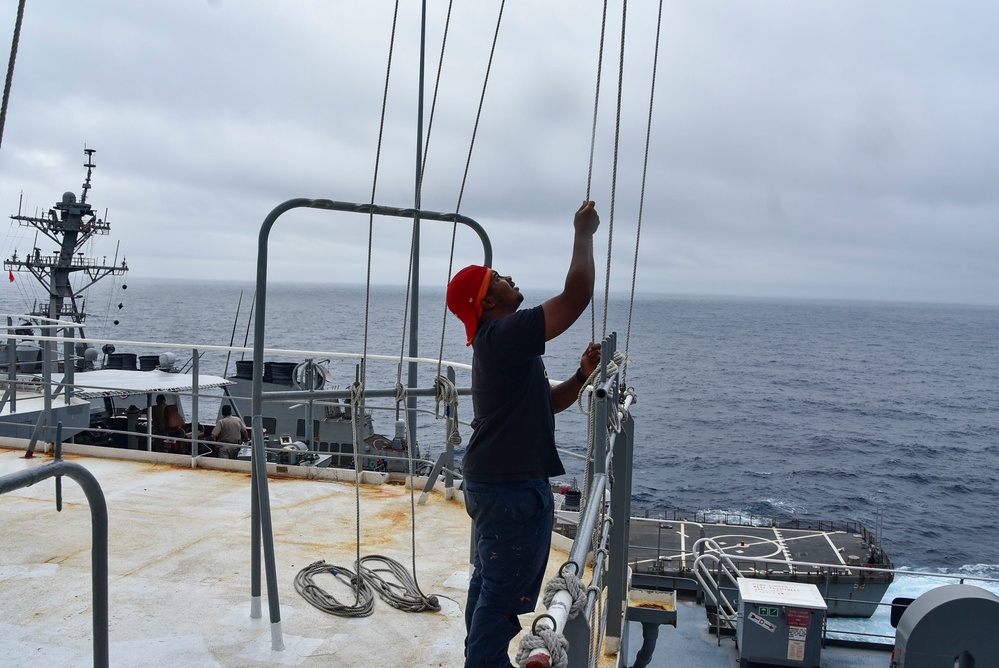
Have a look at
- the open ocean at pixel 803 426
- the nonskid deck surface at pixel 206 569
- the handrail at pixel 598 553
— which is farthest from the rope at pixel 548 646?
the nonskid deck surface at pixel 206 569

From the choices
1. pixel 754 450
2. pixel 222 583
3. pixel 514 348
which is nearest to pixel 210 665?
pixel 222 583

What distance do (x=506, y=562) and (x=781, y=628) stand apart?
7.04 m

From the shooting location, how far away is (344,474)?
22.0 feet

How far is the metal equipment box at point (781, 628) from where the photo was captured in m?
8.26

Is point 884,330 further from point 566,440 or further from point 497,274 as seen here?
point 497,274

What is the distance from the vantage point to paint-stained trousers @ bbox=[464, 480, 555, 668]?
2.54 m

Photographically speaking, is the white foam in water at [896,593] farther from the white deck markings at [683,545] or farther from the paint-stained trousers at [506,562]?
the paint-stained trousers at [506,562]

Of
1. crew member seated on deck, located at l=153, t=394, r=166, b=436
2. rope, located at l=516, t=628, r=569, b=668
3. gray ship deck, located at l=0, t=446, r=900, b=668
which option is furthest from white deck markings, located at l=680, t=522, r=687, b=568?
rope, located at l=516, t=628, r=569, b=668

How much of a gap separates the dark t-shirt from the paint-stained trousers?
0.21ft

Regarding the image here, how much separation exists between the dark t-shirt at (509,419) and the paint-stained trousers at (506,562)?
2.6 inches

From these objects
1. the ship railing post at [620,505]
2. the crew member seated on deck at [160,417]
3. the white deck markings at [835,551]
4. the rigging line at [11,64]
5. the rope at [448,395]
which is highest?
the rigging line at [11,64]

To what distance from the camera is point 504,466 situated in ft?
8.36

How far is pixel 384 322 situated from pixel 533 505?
128 m

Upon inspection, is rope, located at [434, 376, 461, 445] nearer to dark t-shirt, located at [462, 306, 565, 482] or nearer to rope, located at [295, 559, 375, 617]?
rope, located at [295, 559, 375, 617]
